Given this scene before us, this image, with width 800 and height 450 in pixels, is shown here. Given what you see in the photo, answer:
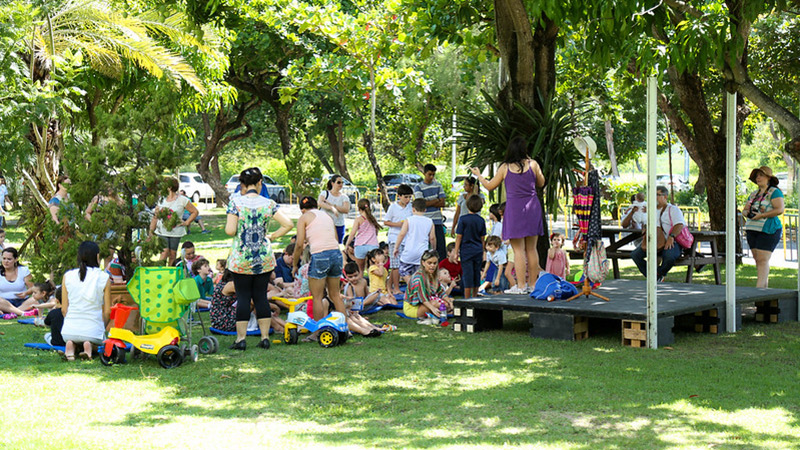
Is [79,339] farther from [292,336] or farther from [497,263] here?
[497,263]

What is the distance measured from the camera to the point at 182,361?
7.77 metres

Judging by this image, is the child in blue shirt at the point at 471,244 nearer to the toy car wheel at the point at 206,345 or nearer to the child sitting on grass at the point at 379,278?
the child sitting on grass at the point at 379,278

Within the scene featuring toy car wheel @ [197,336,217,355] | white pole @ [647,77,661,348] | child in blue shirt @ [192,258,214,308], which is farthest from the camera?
child in blue shirt @ [192,258,214,308]

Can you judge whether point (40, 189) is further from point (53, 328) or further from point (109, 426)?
point (109, 426)

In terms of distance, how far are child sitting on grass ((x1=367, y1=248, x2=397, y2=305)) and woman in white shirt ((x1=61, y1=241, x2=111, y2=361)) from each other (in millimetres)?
4070

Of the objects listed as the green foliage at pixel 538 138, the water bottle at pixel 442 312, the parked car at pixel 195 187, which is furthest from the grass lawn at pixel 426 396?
the parked car at pixel 195 187

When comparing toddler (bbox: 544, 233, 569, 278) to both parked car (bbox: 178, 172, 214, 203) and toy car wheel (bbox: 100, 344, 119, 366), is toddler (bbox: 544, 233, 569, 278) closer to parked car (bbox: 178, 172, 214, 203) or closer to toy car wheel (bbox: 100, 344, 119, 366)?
toy car wheel (bbox: 100, 344, 119, 366)

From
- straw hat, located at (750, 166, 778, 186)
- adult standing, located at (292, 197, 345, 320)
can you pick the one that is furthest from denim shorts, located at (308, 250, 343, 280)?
straw hat, located at (750, 166, 778, 186)

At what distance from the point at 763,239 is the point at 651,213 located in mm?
3384

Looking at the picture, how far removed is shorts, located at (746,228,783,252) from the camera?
35.7 feet

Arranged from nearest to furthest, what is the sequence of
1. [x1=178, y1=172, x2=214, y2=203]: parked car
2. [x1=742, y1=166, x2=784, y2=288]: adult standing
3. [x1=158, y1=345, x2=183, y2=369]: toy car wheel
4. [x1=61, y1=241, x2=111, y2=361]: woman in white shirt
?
[x1=158, y1=345, x2=183, y2=369]: toy car wheel < [x1=61, y1=241, x2=111, y2=361]: woman in white shirt < [x1=742, y1=166, x2=784, y2=288]: adult standing < [x1=178, y1=172, x2=214, y2=203]: parked car

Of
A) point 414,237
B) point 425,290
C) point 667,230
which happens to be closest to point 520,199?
point 425,290

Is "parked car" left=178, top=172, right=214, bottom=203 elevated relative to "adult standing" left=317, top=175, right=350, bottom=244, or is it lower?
elevated

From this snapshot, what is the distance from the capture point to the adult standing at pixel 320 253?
900cm
